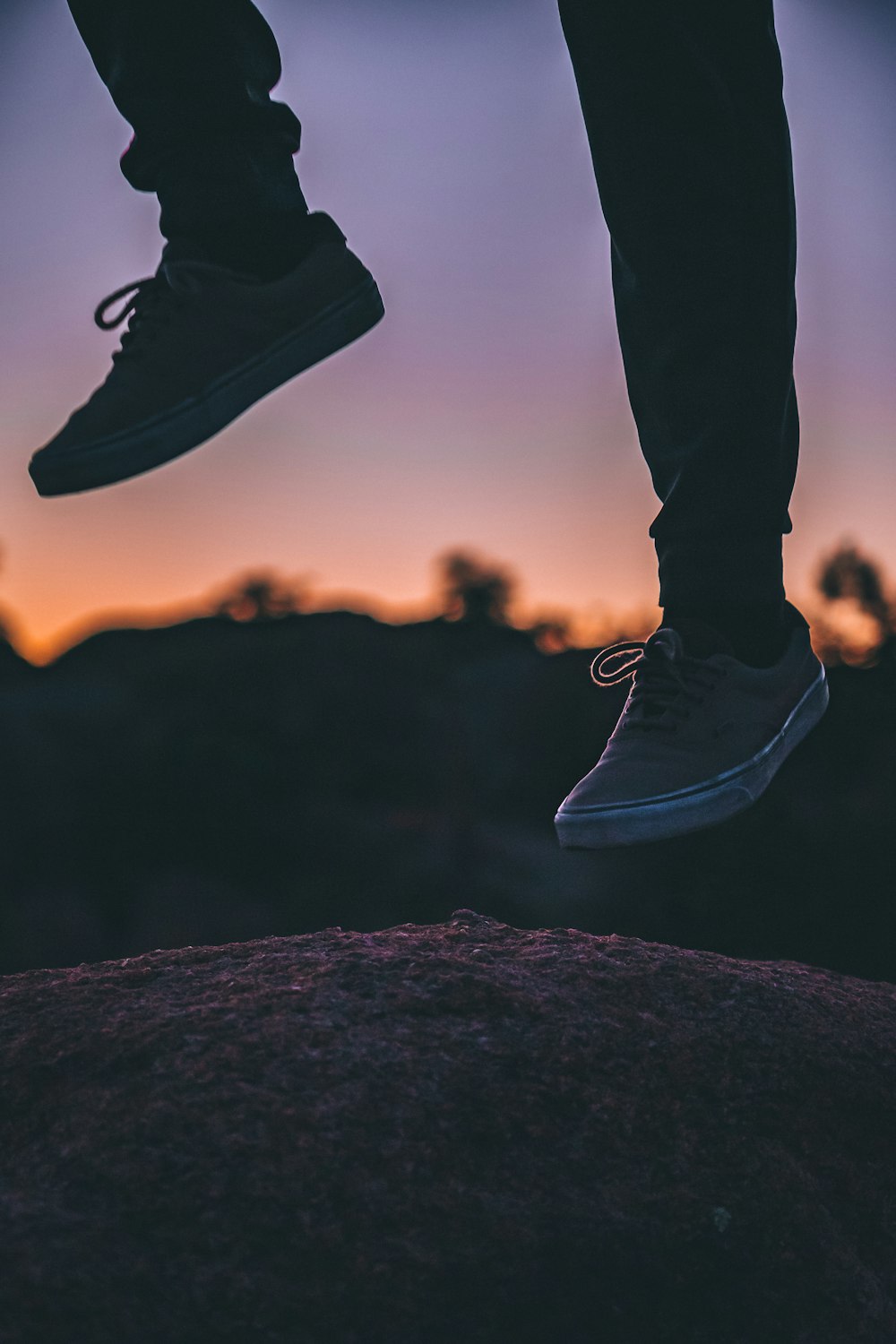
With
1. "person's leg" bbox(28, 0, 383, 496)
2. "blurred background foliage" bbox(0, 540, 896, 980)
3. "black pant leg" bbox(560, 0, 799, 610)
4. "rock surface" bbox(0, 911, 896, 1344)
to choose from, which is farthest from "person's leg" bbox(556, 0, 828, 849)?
"blurred background foliage" bbox(0, 540, 896, 980)

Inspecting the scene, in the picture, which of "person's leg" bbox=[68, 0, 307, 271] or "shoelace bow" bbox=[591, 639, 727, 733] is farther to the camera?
"shoelace bow" bbox=[591, 639, 727, 733]

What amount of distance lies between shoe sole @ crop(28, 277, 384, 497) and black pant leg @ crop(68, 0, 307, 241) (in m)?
0.23

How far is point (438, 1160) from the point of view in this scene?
1540 millimetres

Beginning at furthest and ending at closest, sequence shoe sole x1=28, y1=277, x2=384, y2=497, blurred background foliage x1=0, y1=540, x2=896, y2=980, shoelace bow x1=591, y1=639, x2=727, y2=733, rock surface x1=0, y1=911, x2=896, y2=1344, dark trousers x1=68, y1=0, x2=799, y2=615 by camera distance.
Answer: blurred background foliage x1=0, y1=540, x2=896, y2=980 < shoelace bow x1=591, y1=639, x2=727, y2=733 < dark trousers x1=68, y1=0, x2=799, y2=615 < shoe sole x1=28, y1=277, x2=384, y2=497 < rock surface x1=0, y1=911, x2=896, y2=1344

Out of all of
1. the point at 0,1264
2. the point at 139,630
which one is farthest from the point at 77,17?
the point at 139,630

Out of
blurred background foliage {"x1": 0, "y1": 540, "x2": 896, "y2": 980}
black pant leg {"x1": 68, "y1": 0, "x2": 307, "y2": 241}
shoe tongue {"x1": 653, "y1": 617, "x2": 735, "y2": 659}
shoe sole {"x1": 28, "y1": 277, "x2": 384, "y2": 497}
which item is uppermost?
black pant leg {"x1": 68, "y1": 0, "x2": 307, "y2": 241}

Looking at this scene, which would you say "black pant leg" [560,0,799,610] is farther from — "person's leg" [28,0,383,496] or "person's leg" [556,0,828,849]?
"person's leg" [28,0,383,496]

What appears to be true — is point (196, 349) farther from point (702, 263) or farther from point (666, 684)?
point (666, 684)

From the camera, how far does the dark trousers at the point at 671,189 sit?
176 centimetres

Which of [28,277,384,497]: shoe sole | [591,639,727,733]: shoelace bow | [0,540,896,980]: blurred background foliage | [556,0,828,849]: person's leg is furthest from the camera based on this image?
[0,540,896,980]: blurred background foliage

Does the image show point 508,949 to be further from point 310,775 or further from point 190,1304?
point 310,775

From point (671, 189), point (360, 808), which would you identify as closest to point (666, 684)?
point (671, 189)

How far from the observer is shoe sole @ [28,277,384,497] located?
1646 mm

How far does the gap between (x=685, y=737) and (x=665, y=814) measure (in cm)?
24
